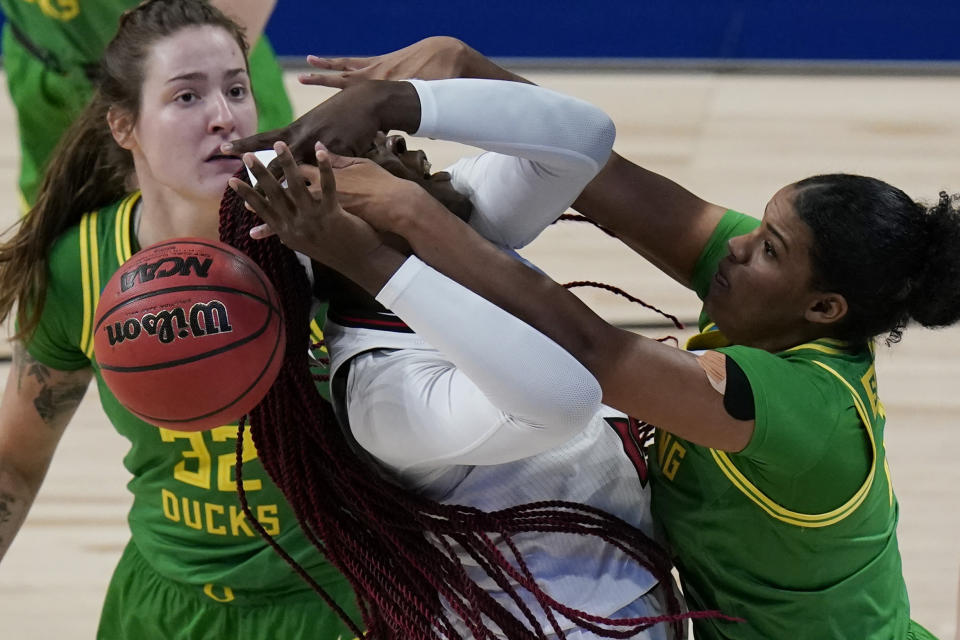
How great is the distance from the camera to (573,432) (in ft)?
4.75

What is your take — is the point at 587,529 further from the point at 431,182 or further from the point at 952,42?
the point at 952,42

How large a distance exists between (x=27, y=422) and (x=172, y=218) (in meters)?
0.42

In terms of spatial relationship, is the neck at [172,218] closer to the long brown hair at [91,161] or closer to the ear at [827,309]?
the long brown hair at [91,161]

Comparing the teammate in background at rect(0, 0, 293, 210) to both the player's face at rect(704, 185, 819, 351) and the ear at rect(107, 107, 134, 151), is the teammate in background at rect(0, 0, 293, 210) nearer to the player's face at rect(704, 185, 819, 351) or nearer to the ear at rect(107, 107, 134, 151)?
the ear at rect(107, 107, 134, 151)

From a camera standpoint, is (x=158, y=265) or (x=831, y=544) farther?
(x=831, y=544)

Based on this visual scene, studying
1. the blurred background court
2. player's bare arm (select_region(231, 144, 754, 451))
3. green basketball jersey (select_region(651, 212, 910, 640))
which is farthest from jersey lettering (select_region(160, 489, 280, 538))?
the blurred background court

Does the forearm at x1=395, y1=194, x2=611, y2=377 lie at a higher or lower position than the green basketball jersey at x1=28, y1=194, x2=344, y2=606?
higher

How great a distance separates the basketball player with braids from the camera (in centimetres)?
149

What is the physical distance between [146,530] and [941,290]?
1.30 m

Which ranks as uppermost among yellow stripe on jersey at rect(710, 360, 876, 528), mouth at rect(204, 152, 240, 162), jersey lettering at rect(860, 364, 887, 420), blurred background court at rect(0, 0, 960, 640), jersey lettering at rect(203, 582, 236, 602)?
mouth at rect(204, 152, 240, 162)

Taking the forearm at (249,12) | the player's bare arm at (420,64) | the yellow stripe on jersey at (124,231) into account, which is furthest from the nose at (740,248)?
the forearm at (249,12)

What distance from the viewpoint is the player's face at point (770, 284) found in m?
1.73

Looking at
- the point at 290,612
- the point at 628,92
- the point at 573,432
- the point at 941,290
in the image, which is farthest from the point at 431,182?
the point at 628,92

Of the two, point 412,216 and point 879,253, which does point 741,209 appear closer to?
point 879,253
